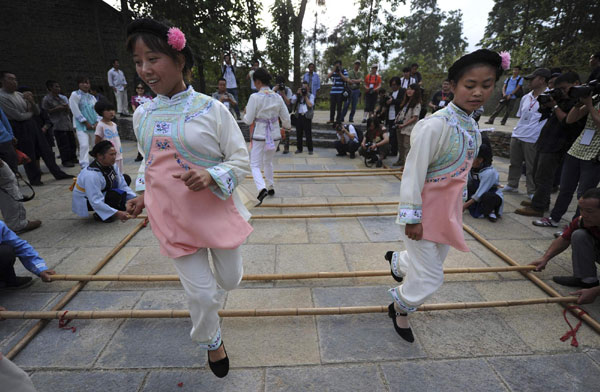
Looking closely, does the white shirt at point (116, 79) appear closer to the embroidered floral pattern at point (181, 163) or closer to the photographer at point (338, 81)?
the photographer at point (338, 81)

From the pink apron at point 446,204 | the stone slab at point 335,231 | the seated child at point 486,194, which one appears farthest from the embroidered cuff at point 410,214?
the seated child at point 486,194

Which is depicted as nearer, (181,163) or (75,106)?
(181,163)

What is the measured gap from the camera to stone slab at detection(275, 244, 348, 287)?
Answer: 290 cm

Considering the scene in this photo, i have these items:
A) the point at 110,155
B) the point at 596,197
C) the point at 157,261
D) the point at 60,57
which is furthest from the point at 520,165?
the point at 60,57

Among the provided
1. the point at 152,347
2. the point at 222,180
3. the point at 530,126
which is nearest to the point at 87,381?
the point at 152,347

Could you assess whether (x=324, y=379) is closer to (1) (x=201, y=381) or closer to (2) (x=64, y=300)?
(1) (x=201, y=381)

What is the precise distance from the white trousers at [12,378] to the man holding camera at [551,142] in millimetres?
5336

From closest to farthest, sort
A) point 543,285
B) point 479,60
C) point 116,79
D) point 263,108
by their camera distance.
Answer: point 479,60 < point 543,285 < point 263,108 < point 116,79

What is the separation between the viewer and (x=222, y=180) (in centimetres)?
157

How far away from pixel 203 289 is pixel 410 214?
1.29 metres

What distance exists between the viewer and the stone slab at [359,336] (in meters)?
2.03

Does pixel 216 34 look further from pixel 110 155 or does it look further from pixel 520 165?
pixel 520 165

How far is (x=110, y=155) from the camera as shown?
4117 mm

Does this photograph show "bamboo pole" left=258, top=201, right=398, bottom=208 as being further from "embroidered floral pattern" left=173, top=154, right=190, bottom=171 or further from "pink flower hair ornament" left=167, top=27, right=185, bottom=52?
"pink flower hair ornament" left=167, top=27, right=185, bottom=52
